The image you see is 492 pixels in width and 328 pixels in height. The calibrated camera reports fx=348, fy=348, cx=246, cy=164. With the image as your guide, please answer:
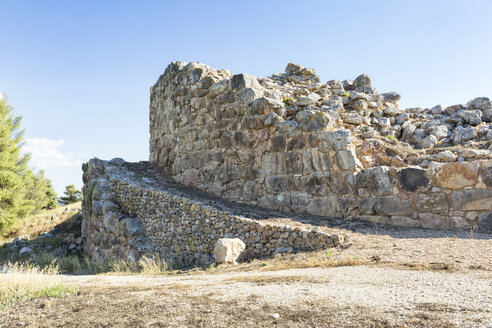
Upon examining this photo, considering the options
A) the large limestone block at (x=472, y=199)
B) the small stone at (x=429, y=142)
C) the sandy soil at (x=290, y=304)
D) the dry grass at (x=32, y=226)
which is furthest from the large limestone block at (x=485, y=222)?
the dry grass at (x=32, y=226)

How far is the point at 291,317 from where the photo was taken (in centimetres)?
351

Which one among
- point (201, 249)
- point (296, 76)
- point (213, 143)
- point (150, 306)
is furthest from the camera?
point (296, 76)

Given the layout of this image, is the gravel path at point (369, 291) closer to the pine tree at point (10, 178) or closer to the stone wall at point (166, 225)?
the stone wall at point (166, 225)

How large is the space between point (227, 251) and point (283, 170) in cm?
366

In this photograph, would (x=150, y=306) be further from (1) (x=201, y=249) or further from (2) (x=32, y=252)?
(2) (x=32, y=252)

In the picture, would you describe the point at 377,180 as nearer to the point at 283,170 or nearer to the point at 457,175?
the point at 457,175

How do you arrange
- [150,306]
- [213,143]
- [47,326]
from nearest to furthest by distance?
[47,326] → [150,306] → [213,143]

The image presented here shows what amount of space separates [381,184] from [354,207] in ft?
3.14

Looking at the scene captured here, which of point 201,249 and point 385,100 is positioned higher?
point 385,100

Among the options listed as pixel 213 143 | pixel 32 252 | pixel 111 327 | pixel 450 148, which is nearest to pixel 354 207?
pixel 450 148

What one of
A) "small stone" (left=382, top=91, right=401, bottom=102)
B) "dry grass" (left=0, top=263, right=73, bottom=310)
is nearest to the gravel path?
"dry grass" (left=0, top=263, right=73, bottom=310)

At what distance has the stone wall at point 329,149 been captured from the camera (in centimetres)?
886

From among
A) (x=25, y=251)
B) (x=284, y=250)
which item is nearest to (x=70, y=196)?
(x=25, y=251)

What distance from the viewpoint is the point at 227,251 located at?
318 inches
